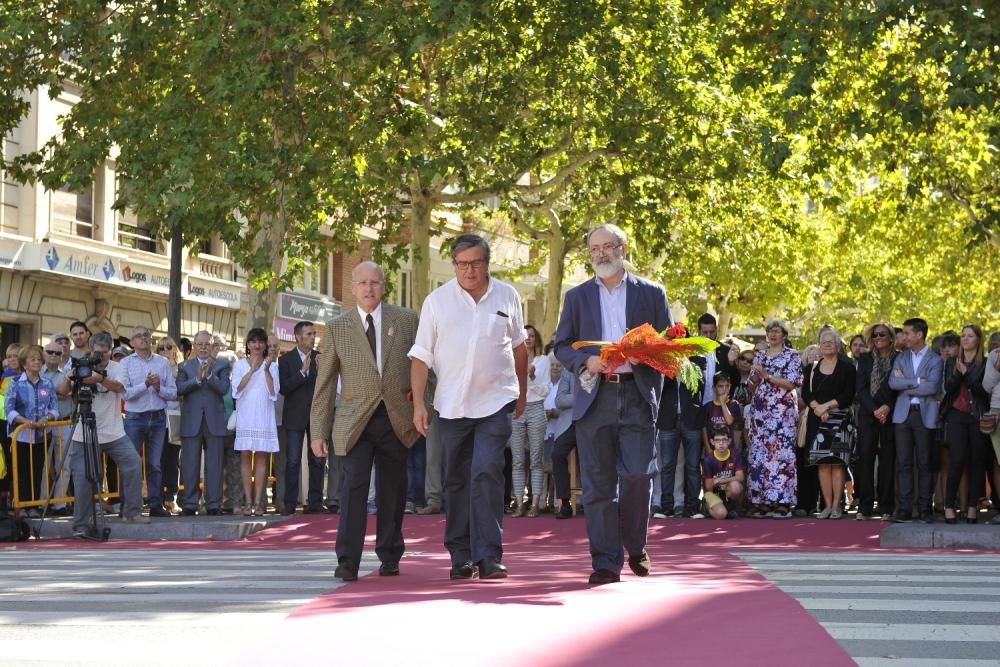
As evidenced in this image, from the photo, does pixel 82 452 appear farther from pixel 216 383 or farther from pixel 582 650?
pixel 582 650

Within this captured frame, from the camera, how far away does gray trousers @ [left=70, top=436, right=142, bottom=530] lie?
667 inches

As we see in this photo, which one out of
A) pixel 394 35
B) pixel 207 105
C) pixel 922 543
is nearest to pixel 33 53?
pixel 207 105

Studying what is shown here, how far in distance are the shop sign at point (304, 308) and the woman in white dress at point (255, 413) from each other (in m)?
24.8

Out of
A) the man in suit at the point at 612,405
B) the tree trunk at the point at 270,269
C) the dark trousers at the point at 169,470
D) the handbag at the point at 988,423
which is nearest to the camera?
the man in suit at the point at 612,405

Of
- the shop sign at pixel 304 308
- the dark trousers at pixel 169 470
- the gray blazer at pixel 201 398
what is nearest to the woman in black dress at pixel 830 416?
the gray blazer at pixel 201 398

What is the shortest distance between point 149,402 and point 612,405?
1068cm

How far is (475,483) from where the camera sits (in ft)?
33.9

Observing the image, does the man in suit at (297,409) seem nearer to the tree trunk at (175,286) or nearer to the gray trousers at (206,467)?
the gray trousers at (206,467)

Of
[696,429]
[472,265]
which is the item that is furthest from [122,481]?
[472,265]

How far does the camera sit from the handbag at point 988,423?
17984 millimetres

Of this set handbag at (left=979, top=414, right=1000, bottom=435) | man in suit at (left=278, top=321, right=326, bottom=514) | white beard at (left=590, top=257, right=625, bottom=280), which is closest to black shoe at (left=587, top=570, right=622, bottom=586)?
white beard at (left=590, top=257, right=625, bottom=280)

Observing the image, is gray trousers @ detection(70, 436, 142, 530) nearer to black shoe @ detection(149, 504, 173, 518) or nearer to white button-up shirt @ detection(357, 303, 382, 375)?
black shoe @ detection(149, 504, 173, 518)

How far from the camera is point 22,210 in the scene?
33.2 meters

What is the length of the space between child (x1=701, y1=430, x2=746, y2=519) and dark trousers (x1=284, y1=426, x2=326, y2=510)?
4502 mm
